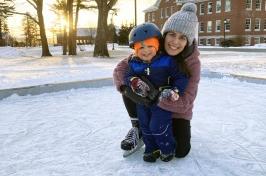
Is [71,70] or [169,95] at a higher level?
[169,95]

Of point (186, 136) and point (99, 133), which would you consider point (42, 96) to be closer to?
point (99, 133)

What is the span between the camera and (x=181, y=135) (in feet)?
9.90

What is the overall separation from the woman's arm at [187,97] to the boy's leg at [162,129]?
3.4 inches

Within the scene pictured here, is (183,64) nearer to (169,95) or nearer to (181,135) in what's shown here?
(169,95)

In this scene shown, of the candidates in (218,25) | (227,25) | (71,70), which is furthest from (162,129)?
(218,25)

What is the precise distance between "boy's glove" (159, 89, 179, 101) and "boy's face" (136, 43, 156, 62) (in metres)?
0.32

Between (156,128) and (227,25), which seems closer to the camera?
(156,128)

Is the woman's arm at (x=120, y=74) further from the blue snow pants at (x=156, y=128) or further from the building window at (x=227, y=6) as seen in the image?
the building window at (x=227, y=6)

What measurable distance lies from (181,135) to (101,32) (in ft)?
58.6

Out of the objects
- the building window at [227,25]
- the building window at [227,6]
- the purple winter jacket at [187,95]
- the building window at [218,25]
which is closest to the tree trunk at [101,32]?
the purple winter jacket at [187,95]

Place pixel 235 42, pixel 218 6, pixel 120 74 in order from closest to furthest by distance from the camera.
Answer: pixel 120 74, pixel 235 42, pixel 218 6

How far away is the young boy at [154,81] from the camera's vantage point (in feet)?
9.14

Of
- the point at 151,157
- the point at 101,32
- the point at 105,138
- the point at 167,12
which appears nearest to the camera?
the point at 151,157

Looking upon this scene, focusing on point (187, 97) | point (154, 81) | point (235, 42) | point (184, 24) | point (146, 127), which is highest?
point (235, 42)
